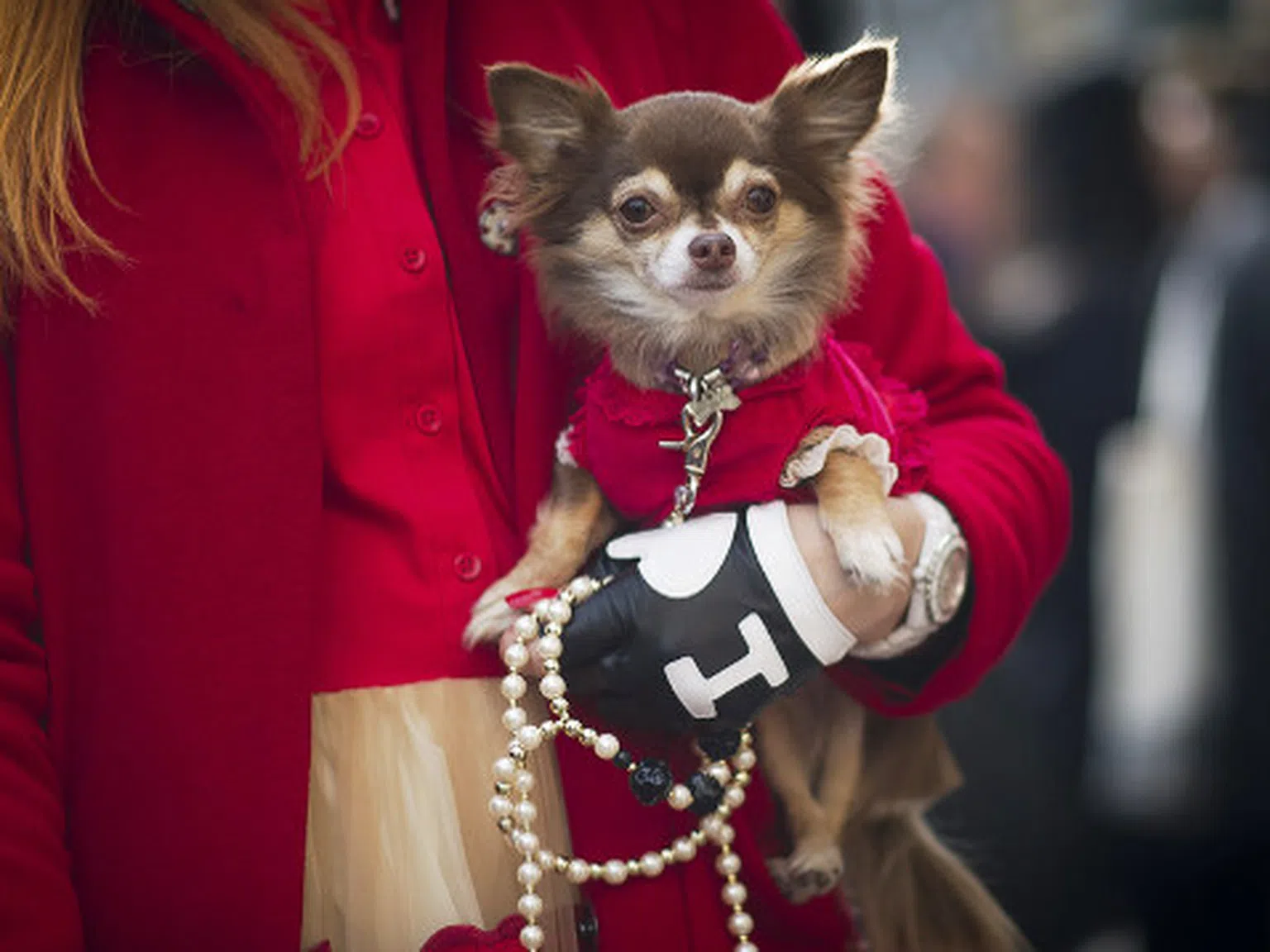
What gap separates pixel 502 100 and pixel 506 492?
1.32ft

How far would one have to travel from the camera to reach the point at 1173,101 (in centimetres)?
369

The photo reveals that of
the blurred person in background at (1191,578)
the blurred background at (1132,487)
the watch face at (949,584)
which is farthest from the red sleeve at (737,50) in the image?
the blurred person in background at (1191,578)

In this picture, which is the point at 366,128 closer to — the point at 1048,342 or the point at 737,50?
the point at 737,50

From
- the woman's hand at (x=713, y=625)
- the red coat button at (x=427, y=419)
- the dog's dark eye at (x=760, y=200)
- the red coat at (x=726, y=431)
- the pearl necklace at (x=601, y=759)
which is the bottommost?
the pearl necklace at (x=601, y=759)

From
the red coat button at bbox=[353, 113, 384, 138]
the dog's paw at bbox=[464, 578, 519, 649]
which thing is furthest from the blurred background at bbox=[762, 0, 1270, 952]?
the red coat button at bbox=[353, 113, 384, 138]

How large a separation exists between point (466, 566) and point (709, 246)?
40 centimetres

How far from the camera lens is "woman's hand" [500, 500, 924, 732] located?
1.21 metres

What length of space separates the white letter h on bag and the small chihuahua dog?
119 mm

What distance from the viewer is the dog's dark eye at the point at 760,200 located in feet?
4.40

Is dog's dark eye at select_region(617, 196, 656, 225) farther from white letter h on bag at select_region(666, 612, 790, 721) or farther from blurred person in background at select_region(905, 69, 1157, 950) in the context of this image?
blurred person in background at select_region(905, 69, 1157, 950)

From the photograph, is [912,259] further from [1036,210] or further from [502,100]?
[1036,210]

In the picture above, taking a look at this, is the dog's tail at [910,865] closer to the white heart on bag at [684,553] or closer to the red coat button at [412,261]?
the white heart on bag at [684,553]

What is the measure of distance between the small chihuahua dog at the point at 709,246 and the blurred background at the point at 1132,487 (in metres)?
1.12

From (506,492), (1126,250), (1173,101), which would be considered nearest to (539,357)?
(506,492)
